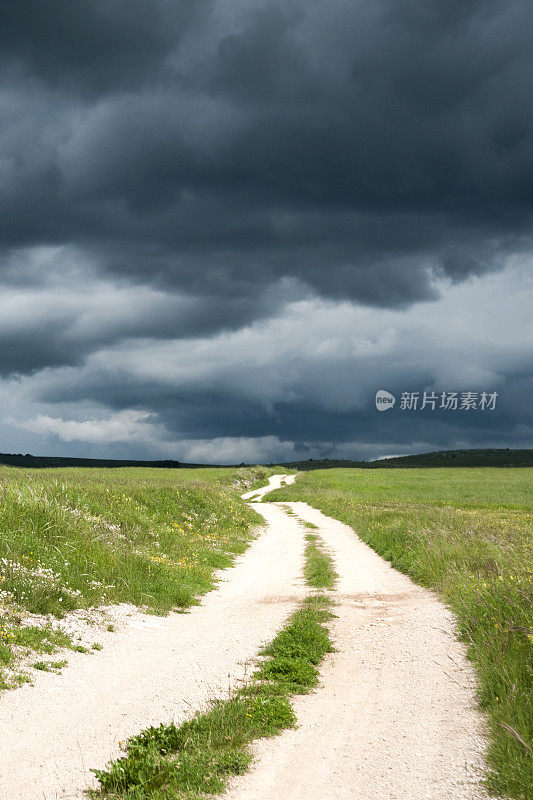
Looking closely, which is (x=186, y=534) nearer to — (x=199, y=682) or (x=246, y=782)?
(x=199, y=682)

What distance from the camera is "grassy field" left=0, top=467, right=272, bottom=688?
11.0 meters

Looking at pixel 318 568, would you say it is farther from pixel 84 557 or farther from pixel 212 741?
pixel 212 741

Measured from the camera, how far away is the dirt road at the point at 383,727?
222 inches

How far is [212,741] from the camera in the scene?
6289 millimetres

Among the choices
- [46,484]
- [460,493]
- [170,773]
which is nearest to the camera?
[170,773]

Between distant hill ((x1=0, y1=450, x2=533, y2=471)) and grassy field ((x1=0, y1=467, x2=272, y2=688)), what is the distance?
97.9 metres

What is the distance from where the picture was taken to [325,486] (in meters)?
67.7

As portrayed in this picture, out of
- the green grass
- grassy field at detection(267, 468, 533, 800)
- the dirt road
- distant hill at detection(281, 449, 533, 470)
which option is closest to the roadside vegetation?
the dirt road

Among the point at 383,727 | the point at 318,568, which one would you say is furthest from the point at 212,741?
the point at 318,568

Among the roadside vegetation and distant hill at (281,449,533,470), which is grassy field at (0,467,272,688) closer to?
the roadside vegetation

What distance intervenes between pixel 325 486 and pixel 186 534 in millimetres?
46237

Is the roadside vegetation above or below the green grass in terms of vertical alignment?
above

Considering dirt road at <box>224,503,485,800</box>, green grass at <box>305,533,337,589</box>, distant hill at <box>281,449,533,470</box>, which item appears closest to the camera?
dirt road at <box>224,503,485,800</box>

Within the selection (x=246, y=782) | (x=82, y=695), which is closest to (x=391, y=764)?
(x=246, y=782)
